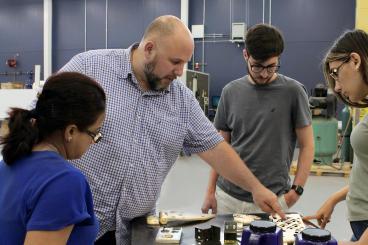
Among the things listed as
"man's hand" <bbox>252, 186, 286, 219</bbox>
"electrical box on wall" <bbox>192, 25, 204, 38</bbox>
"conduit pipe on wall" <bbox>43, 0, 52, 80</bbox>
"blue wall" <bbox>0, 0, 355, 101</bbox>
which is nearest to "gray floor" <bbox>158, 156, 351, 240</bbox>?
"man's hand" <bbox>252, 186, 286, 219</bbox>

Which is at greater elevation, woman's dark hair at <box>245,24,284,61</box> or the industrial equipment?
woman's dark hair at <box>245,24,284,61</box>

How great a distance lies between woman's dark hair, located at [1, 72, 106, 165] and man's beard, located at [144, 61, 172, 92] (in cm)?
57

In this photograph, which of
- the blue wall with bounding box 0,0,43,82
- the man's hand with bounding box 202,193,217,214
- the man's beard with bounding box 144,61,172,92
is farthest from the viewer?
the blue wall with bounding box 0,0,43,82

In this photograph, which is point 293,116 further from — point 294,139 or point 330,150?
point 330,150

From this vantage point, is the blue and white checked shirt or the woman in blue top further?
the blue and white checked shirt

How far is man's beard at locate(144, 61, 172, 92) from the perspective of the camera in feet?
5.23

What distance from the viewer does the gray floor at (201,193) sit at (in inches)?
139

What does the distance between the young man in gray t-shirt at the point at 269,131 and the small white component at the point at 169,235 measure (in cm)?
59

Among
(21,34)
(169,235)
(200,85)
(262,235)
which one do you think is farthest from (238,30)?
(262,235)

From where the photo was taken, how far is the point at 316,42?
8188 mm

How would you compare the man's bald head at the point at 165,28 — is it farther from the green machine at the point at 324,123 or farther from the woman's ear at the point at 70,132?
the green machine at the point at 324,123

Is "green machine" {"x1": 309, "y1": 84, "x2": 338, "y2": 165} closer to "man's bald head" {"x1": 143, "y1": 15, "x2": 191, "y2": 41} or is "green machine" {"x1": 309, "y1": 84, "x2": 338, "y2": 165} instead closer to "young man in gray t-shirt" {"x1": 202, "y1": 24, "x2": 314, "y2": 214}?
"young man in gray t-shirt" {"x1": 202, "y1": 24, "x2": 314, "y2": 214}

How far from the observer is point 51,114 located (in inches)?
39.8

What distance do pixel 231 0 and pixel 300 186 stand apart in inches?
289
